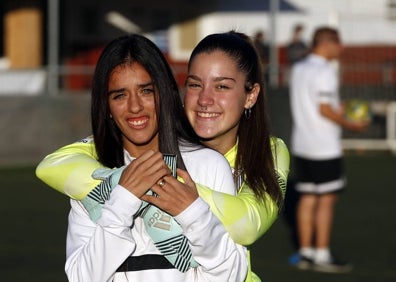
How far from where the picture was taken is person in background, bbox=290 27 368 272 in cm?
Result: 964

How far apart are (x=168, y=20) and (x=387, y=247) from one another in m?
19.4

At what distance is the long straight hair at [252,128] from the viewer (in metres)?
3.45

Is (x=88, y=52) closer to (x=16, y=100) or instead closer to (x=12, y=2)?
(x=12, y=2)

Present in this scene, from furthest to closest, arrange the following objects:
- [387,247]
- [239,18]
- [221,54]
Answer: [239,18], [387,247], [221,54]

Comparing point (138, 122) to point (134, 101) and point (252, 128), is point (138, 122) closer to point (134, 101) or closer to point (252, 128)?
point (134, 101)

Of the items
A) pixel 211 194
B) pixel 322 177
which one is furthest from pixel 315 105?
pixel 211 194

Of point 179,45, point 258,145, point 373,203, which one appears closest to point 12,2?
point 179,45

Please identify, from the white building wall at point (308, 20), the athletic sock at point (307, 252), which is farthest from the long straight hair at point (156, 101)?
the white building wall at point (308, 20)

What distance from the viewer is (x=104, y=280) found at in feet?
10.0

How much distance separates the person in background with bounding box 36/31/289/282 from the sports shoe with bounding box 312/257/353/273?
5714mm

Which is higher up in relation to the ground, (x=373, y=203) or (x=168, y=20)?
(x=168, y=20)

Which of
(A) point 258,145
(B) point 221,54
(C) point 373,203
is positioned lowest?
(C) point 373,203

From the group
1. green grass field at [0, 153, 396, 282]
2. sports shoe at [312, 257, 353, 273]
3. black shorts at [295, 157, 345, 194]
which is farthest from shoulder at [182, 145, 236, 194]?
black shorts at [295, 157, 345, 194]

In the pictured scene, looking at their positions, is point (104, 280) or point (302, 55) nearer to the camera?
point (104, 280)
